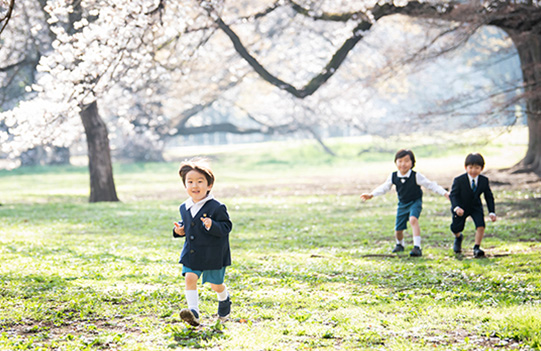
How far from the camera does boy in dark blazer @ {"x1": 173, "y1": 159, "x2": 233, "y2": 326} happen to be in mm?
6551

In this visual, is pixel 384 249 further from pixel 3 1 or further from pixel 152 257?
pixel 3 1

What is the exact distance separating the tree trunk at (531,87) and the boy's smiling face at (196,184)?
1290 cm

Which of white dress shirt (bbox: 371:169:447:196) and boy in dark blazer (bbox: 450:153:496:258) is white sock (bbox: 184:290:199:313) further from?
boy in dark blazer (bbox: 450:153:496:258)

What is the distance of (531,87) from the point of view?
19.4 meters

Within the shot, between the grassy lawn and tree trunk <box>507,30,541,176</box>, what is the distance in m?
3.25

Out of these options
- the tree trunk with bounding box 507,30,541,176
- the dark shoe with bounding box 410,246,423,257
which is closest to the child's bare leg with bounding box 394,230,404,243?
the dark shoe with bounding box 410,246,423,257

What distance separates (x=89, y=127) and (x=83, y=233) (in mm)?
8593

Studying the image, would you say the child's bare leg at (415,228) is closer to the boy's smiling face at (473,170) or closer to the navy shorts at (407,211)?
the navy shorts at (407,211)

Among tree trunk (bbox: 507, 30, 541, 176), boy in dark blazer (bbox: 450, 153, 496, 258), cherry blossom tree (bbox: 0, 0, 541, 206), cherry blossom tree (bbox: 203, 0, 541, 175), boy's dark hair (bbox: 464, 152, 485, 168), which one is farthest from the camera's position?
tree trunk (bbox: 507, 30, 541, 176)

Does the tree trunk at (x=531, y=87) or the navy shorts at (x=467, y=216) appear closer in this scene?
the navy shorts at (x=467, y=216)

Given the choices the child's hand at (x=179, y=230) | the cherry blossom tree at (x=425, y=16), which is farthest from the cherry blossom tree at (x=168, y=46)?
the child's hand at (x=179, y=230)

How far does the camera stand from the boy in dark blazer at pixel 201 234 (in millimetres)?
6551

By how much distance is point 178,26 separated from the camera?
65.9 feet

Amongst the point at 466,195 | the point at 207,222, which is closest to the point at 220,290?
the point at 207,222
